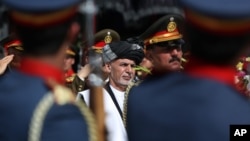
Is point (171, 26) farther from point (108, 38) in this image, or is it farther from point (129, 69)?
point (108, 38)

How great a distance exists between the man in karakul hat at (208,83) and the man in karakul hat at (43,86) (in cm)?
31

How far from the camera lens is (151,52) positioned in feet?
20.4

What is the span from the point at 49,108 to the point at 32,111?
0.20 feet

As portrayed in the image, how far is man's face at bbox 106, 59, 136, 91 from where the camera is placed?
646cm

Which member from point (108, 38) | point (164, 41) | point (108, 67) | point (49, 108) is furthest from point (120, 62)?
point (49, 108)

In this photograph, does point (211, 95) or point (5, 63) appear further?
point (5, 63)

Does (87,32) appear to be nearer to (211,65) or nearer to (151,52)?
(211,65)

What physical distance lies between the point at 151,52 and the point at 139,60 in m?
0.62

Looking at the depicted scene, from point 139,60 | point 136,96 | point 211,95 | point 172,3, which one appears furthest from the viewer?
point 172,3

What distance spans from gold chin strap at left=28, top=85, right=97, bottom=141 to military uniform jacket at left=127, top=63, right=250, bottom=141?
8.0 inches

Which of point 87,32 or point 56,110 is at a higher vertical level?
point 87,32

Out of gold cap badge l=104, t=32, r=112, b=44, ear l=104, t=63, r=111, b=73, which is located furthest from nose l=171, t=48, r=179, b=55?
gold cap badge l=104, t=32, r=112, b=44

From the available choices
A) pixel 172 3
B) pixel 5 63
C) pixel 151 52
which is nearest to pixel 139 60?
pixel 151 52

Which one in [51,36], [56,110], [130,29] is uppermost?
[130,29]
